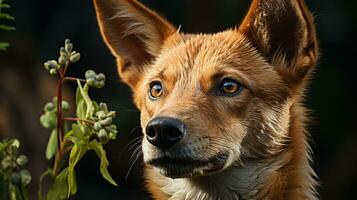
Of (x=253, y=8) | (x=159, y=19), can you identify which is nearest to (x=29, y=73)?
(x=159, y=19)

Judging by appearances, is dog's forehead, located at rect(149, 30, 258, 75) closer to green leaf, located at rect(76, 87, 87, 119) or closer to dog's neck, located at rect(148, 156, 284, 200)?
dog's neck, located at rect(148, 156, 284, 200)

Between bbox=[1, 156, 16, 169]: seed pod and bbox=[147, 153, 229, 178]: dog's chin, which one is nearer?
bbox=[1, 156, 16, 169]: seed pod

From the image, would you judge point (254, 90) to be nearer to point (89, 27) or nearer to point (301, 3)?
point (301, 3)

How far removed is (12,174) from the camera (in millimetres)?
3896

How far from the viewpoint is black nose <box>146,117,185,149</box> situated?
178 inches

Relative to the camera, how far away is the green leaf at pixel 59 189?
4.05 m

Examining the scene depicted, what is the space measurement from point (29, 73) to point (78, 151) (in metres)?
7.29

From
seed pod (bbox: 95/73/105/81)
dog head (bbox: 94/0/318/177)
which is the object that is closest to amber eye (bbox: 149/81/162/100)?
dog head (bbox: 94/0/318/177)

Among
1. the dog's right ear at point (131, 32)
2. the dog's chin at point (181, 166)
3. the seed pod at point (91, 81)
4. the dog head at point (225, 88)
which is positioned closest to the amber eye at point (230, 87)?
the dog head at point (225, 88)

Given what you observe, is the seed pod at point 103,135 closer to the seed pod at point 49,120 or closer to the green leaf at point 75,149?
the green leaf at point 75,149

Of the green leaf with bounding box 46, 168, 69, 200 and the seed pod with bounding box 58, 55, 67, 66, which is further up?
the seed pod with bounding box 58, 55, 67, 66

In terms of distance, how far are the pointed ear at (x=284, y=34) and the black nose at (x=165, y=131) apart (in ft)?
3.14

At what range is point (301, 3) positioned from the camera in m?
5.05

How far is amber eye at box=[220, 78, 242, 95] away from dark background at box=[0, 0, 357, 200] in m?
6.10
